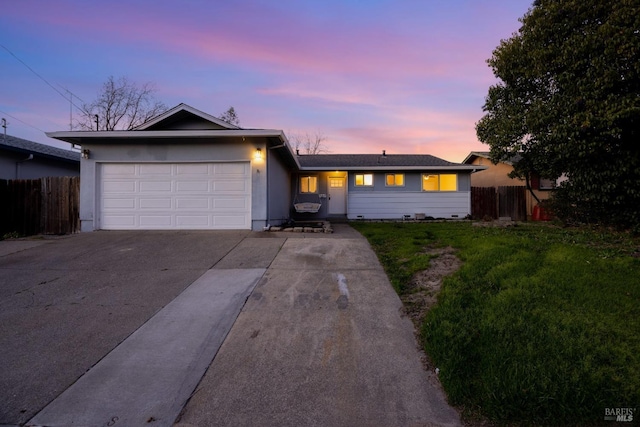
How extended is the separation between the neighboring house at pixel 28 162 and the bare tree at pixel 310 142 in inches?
901

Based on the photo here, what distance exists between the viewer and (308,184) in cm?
1712

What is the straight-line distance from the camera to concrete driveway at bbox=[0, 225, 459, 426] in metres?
2.38

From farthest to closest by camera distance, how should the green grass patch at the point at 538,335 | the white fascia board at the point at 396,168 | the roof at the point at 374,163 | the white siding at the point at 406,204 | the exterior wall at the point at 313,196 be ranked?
the exterior wall at the point at 313,196
the white siding at the point at 406,204
the roof at the point at 374,163
the white fascia board at the point at 396,168
the green grass patch at the point at 538,335

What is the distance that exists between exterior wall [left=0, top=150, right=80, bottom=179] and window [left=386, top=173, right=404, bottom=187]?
53.9ft

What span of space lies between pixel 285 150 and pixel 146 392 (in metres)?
9.98

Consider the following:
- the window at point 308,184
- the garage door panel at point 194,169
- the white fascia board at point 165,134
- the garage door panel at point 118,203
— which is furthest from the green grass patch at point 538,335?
the window at point 308,184

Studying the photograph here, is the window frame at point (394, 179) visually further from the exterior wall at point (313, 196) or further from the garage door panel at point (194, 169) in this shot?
the garage door panel at point (194, 169)

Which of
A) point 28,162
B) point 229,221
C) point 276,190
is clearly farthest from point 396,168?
point 28,162

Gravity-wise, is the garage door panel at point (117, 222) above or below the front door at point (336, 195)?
below

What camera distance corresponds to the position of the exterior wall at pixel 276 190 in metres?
10.5

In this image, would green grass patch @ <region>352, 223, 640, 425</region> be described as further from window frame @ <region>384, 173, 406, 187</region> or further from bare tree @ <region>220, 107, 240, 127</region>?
bare tree @ <region>220, 107, 240, 127</region>

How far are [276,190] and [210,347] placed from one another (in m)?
8.99

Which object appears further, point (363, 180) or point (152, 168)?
point (363, 180)

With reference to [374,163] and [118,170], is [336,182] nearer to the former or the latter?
[374,163]
